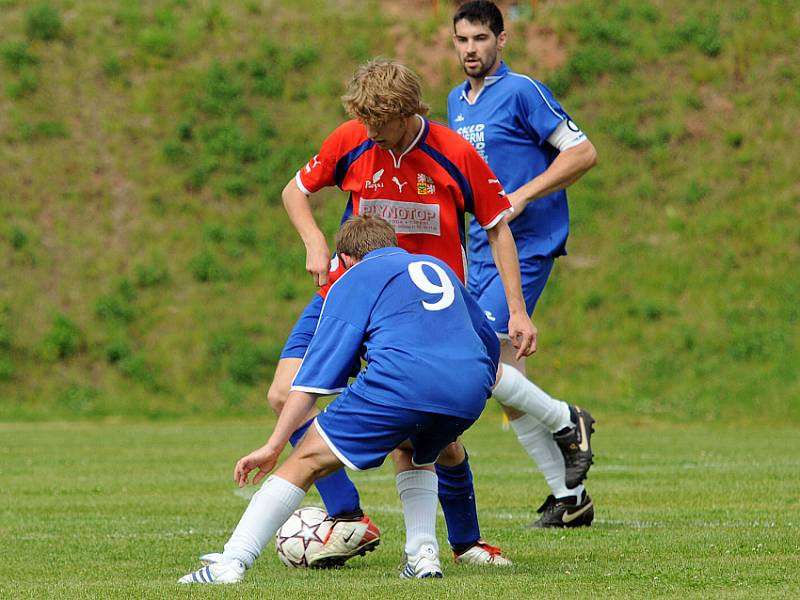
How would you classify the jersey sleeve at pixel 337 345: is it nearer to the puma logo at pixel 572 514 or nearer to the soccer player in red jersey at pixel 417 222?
the soccer player in red jersey at pixel 417 222

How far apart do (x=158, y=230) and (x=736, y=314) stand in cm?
898

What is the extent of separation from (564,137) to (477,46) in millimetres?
666

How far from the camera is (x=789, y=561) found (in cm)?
490

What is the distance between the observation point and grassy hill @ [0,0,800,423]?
60.5 feet

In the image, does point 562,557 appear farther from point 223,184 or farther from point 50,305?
point 223,184

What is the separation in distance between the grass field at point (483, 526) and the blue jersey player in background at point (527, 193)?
14.7 inches

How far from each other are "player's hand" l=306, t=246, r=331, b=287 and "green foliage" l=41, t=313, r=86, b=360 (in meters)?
14.6

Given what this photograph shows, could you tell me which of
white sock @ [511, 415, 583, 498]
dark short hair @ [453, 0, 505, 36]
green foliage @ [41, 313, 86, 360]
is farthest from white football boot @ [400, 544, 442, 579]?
green foliage @ [41, 313, 86, 360]

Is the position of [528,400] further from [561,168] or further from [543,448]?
[561,168]

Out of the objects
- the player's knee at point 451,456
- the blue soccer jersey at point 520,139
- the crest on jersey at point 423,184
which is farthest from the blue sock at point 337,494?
the blue soccer jersey at point 520,139

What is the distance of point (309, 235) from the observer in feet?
17.7

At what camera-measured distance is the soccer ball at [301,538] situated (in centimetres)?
531

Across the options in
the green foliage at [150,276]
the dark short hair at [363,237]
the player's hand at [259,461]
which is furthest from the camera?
the green foliage at [150,276]

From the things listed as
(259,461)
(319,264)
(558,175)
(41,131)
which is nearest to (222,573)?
(259,461)
